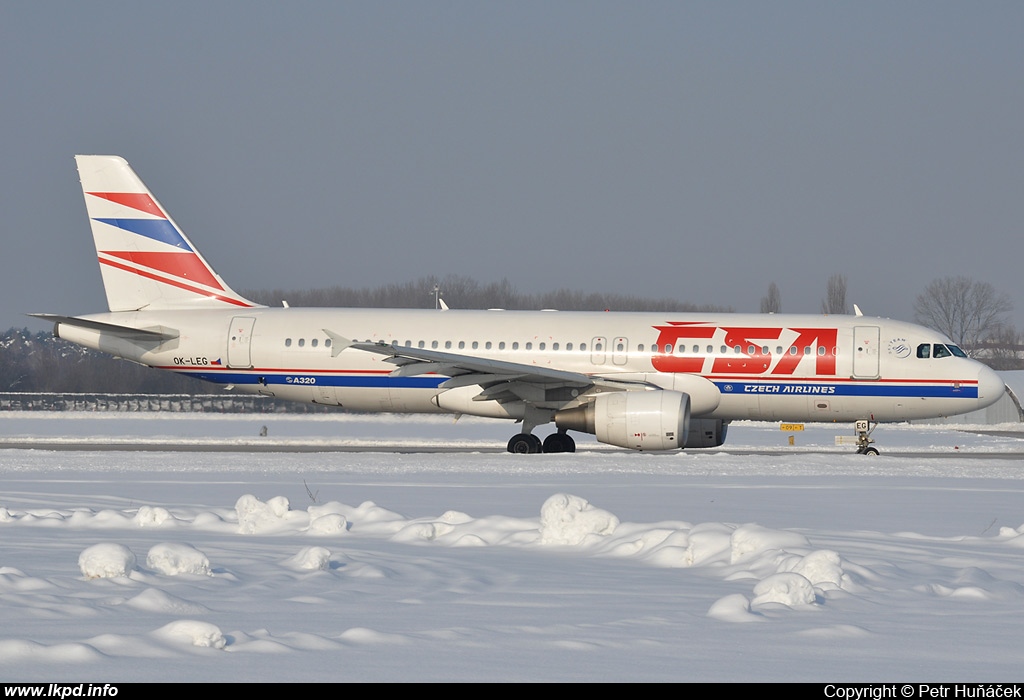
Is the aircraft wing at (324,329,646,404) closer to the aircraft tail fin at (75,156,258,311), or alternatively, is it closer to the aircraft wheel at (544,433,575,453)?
the aircraft wheel at (544,433,575,453)

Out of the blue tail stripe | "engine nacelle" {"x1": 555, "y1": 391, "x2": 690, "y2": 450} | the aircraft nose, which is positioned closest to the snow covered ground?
"engine nacelle" {"x1": 555, "y1": 391, "x2": 690, "y2": 450}

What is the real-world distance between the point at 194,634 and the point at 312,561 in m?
2.50

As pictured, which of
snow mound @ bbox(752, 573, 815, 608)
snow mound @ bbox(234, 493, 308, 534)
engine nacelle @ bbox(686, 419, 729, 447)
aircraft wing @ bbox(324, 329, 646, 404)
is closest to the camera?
snow mound @ bbox(752, 573, 815, 608)

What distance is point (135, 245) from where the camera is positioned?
2572cm

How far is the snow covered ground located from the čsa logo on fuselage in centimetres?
730

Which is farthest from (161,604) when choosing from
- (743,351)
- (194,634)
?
(743,351)

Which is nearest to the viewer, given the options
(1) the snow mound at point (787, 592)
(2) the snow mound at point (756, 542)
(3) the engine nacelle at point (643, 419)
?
(1) the snow mound at point (787, 592)

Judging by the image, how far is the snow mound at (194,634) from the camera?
5207 mm

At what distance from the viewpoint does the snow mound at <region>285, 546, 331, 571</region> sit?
7.70 m

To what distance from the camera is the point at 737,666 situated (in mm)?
5199

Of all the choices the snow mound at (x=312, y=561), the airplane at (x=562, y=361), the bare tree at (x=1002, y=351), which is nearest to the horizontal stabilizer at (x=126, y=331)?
the airplane at (x=562, y=361)

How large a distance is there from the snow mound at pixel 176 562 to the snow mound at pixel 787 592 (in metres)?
3.48

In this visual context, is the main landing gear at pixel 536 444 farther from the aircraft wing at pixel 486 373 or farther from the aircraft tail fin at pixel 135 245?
the aircraft tail fin at pixel 135 245

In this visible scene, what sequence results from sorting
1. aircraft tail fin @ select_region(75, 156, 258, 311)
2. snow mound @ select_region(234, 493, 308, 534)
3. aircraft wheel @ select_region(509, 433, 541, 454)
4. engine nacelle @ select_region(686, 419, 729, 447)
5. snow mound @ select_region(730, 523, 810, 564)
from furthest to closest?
aircraft tail fin @ select_region(75, 156, 258, 311)
engine nacelle @ select_region(686, 419, 729, 447)
aircraft wheel @ select_region(509, 433, 541, 454)
snow mound @ select_region(234, 493, 308, 534)
snow mound @ select_region(730, 523, 810, 564)
